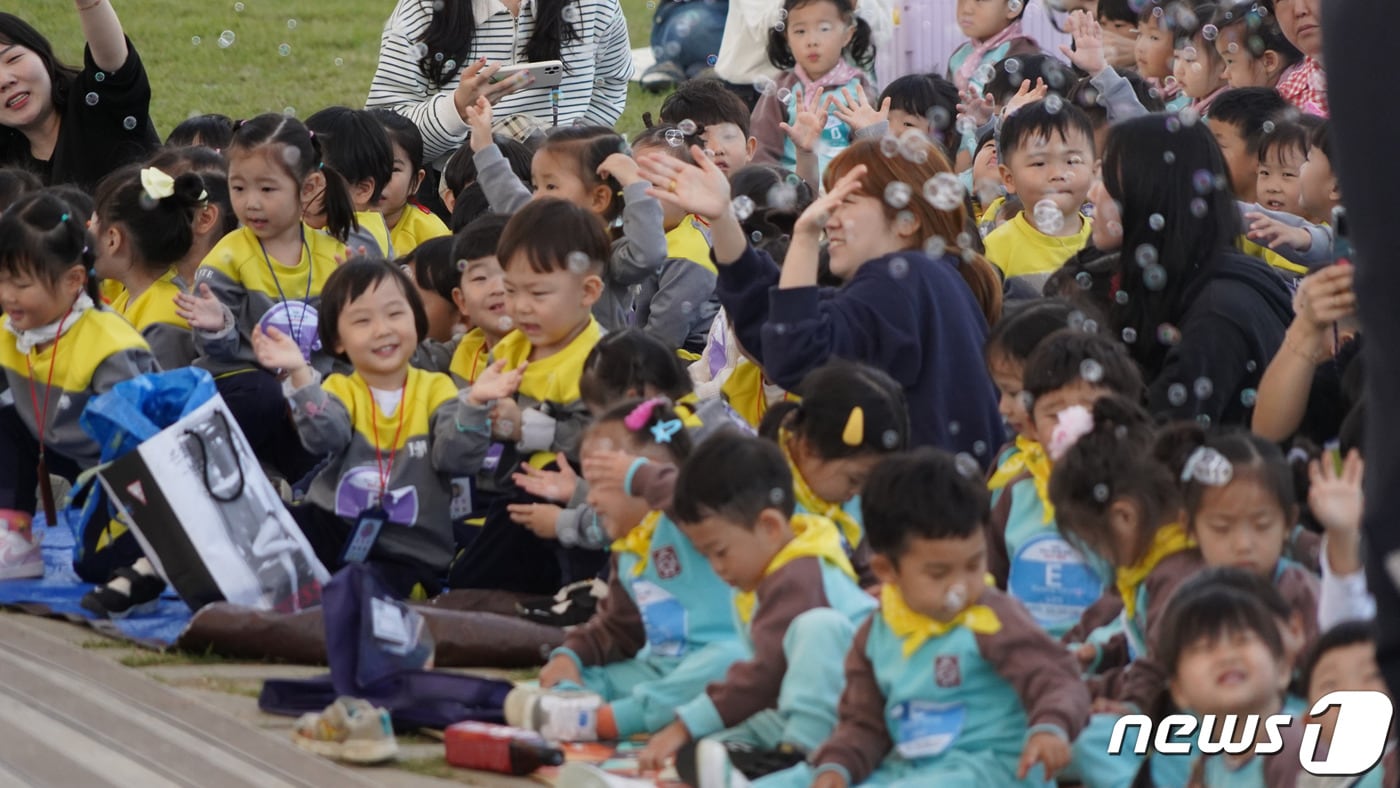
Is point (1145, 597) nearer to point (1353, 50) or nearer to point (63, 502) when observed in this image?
point (1353, 50)

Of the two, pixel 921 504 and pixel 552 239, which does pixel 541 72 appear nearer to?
pixel 552 239

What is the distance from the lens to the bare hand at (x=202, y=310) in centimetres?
505

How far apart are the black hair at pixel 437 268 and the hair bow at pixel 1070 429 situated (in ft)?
7.08

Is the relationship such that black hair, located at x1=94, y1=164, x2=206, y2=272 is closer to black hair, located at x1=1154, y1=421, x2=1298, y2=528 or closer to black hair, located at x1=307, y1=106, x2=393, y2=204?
black hair, located at x1=307, y1=106, x2=393, y2=204

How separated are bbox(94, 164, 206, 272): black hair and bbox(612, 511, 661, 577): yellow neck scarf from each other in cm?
236

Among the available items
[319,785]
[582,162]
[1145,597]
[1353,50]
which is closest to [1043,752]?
[1145,597]

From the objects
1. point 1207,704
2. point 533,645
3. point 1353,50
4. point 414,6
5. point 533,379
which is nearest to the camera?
point 1353,50

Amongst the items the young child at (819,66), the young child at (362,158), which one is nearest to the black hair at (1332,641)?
the young child at (362,158)

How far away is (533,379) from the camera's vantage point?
439 cm

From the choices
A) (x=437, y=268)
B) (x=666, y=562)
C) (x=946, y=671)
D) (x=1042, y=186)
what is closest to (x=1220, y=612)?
(x=946, y=671)

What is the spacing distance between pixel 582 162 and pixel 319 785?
8.28 feet

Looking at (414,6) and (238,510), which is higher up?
(414,6)

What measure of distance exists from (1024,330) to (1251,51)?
301cm

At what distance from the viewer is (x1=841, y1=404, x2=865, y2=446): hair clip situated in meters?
3.41
